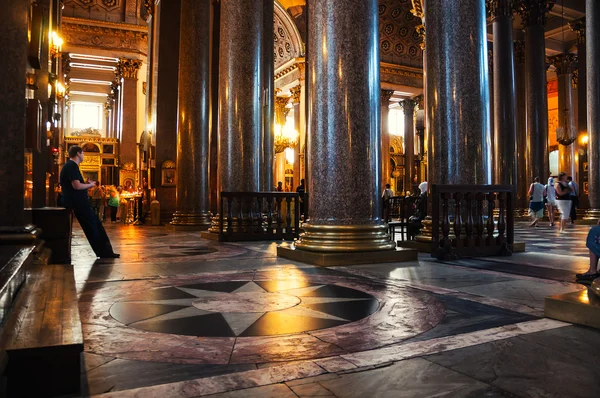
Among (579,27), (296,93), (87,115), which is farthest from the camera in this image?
(87,115)

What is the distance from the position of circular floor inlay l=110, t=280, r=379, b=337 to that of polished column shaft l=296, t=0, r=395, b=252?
1637mm

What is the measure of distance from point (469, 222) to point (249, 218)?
167 inches

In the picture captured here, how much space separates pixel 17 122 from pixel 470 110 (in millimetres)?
5444

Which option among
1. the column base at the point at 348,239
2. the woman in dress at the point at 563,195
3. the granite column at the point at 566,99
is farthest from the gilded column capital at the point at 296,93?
the column base at the point at 348,239

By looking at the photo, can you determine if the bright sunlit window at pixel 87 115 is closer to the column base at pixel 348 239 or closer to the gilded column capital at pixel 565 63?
the gilded column capital at pixel 565 63

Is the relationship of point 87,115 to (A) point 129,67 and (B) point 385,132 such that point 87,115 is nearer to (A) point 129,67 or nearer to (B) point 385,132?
(A) point 129,67

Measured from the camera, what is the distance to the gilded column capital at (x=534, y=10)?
720 inches

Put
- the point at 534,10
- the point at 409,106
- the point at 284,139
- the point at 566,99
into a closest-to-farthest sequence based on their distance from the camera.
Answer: the point at 534,10, the point at 284,139, the point at 566,99, the point at 409,106

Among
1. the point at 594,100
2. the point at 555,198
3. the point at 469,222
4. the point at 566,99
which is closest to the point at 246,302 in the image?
the point at 469,222

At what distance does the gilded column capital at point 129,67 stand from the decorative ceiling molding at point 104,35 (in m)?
0.51

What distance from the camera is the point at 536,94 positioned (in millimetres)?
17672

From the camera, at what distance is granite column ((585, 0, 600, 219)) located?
589 inches

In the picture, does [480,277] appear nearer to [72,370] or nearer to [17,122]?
[72,370]

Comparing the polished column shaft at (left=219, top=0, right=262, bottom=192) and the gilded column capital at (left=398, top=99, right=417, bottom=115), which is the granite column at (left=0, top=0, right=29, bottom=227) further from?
the gilded column capital at (left=398, top=99, right=417, bottom=115)
